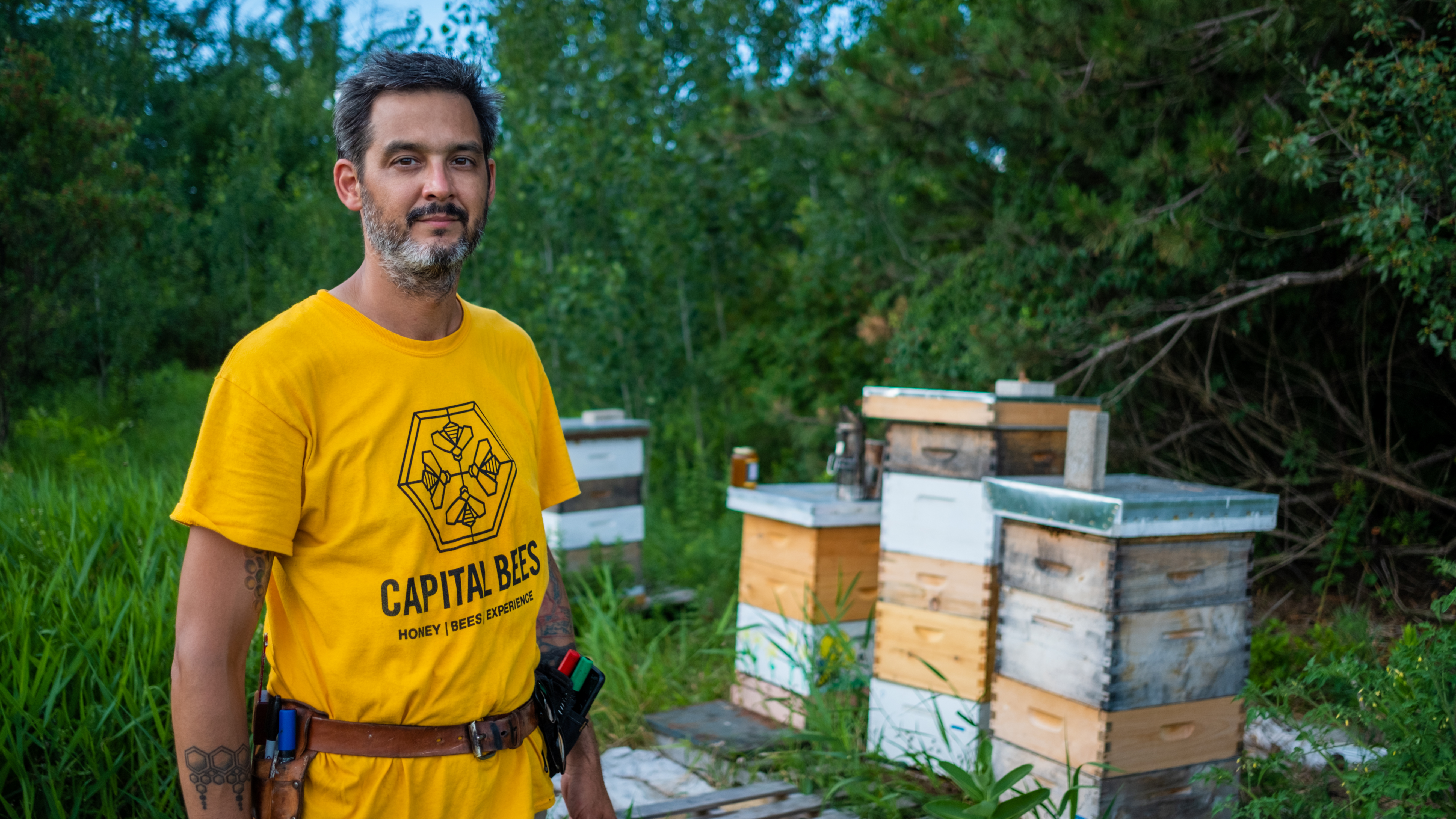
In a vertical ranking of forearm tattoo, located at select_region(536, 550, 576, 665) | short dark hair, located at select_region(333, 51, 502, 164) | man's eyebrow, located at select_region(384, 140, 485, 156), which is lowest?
forearm tattoo, located at select_region(536, 550, 576, 665)

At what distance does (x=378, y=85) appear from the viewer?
1.68 m

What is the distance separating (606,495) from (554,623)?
3158 mm

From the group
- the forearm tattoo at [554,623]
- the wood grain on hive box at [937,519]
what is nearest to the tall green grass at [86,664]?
the forearm tattoo at [554,623]

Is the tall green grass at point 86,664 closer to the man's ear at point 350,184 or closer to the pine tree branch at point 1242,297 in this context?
the man's ear at point 350,184

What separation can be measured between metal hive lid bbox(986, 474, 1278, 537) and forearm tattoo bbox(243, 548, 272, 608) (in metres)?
2.14

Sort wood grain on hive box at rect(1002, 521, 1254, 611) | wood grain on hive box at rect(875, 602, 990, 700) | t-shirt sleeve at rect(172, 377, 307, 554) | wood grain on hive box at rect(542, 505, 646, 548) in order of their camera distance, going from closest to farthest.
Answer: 1. t-shirt sleeve at rect(172, 377, 307, 554)
2. wood grain on hive box at rect(1002, 521, 1254, 611)
3. wood grain on hive box at rect(875, 602, 990, 700)
4. wood grain on hive box at rect(542, 505, 646, 548)

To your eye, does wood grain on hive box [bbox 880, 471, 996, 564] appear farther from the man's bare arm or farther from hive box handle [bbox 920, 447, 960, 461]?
the man's bare arm

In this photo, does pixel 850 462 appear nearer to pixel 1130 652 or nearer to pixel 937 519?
pixel 937 519

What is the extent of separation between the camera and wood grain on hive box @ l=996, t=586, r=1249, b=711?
9.29 feet

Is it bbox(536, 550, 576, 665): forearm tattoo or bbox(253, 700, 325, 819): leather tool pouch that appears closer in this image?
bbox(253, 700, 325, 819): leather tool pouch

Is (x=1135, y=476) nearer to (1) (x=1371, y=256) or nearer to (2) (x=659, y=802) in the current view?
(1) (x=1371, y=256)

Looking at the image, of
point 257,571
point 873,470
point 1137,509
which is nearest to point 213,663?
point 257,571

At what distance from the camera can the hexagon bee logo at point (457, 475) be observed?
1.62 m

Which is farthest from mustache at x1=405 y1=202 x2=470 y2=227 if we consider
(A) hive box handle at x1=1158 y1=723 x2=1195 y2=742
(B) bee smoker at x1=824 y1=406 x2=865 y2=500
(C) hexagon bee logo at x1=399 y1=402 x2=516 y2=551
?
(B) bee smoker at x1=824 y1=406 x2=865 y2=500
